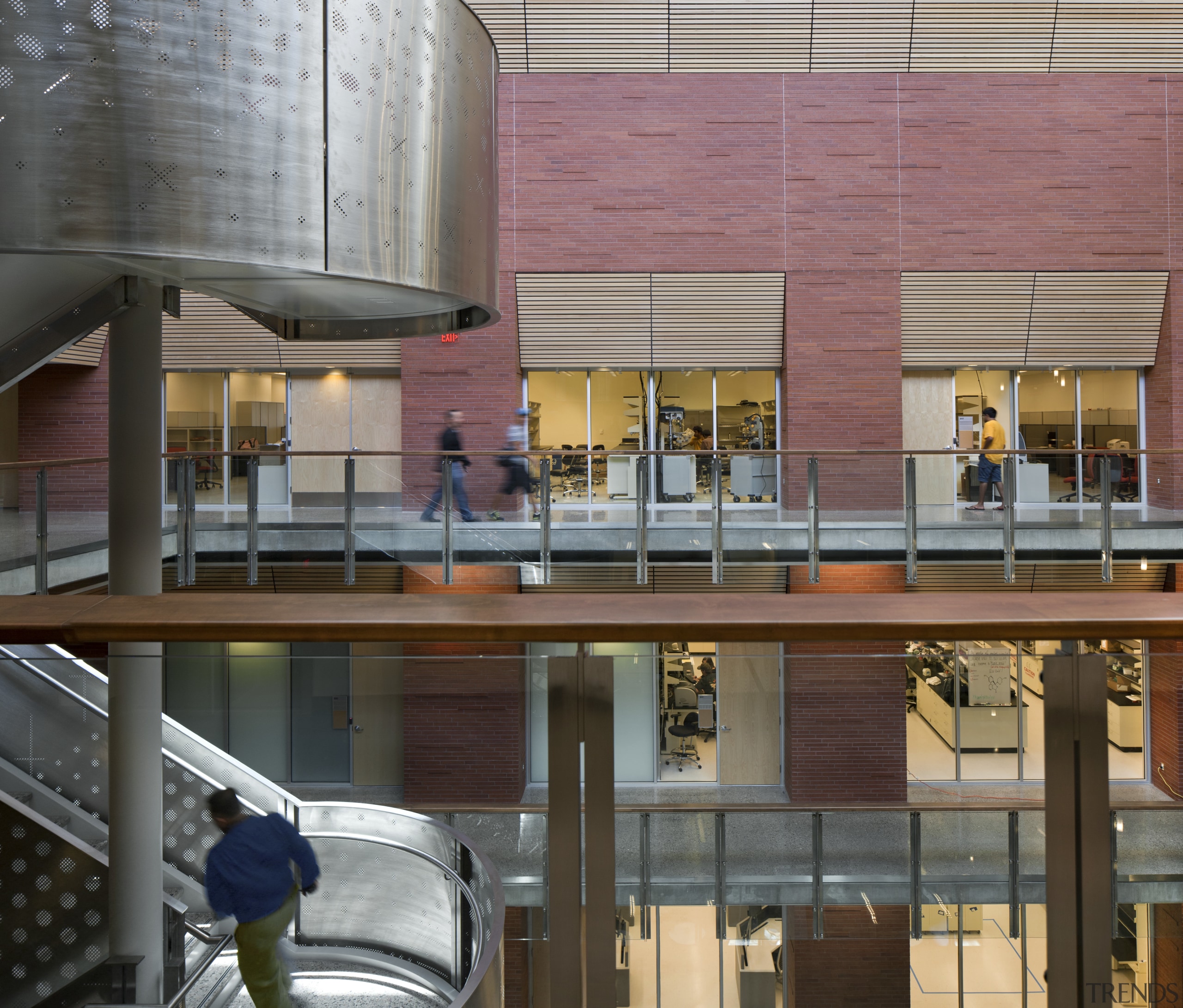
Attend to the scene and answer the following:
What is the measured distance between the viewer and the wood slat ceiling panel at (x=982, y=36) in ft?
45.3

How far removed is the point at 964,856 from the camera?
208 cm

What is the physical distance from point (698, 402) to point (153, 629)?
1339 centimetres

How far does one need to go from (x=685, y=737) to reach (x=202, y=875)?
3.46ft

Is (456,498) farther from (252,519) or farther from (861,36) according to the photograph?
(861,36)

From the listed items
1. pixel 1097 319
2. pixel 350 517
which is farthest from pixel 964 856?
pixel 1097 319

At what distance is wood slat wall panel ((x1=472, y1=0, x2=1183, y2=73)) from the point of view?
13.8 m

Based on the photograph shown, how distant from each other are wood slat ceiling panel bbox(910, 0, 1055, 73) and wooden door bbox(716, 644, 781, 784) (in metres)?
14.2

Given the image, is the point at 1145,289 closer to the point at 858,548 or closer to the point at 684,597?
the point at 858,548

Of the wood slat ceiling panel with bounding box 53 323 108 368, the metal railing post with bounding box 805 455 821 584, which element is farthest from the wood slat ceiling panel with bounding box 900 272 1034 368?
the wood slat ceiling panel with bounding box 53 323 108 368

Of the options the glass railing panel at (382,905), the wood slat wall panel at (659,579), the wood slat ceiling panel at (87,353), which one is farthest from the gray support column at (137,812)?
the wood slat ceiling panel at (87,353)

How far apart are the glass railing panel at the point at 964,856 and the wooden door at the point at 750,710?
357 millimetres

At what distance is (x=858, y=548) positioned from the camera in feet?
32.8

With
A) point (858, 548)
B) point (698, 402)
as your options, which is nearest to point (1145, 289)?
point (698, 402)

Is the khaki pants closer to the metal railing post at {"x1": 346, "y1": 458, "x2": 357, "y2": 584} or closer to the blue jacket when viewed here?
the blue jacket
